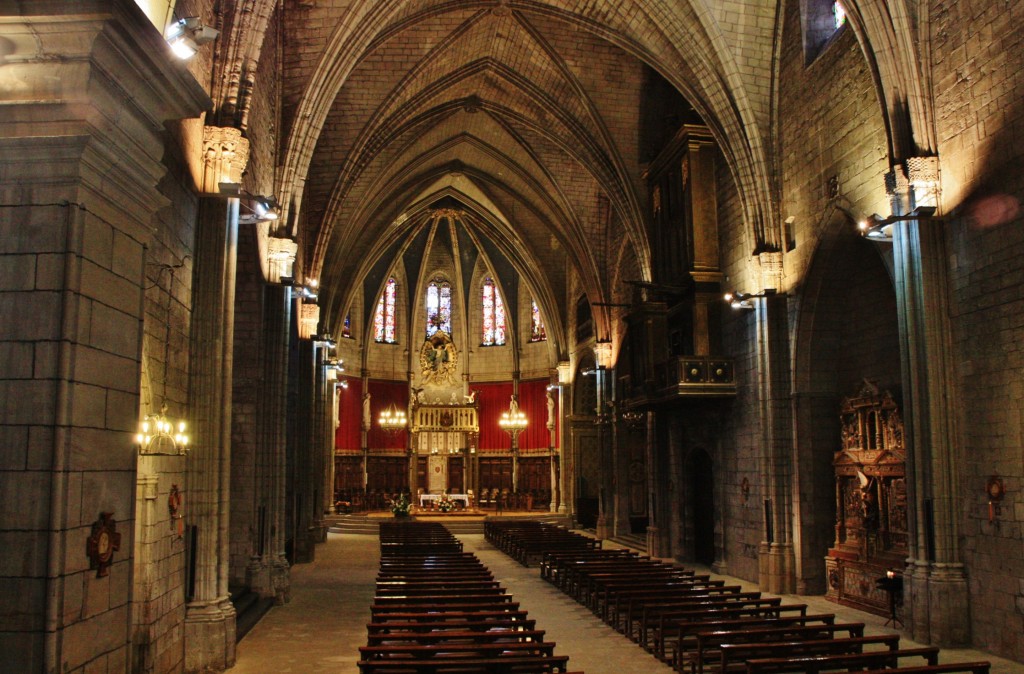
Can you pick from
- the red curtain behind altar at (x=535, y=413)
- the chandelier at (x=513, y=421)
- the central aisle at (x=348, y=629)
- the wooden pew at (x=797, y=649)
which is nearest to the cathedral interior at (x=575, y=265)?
the central aisle at (x=348, y=629)

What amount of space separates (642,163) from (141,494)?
1909cm

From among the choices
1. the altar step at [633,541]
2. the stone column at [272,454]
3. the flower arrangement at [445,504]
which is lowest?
the altar step at [633,541]

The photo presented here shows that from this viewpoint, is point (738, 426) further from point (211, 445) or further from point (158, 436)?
point (158, 436)

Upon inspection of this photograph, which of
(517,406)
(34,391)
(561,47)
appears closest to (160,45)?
(34,391)

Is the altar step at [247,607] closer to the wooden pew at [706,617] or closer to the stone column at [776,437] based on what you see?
the wooden pew at [706,617]

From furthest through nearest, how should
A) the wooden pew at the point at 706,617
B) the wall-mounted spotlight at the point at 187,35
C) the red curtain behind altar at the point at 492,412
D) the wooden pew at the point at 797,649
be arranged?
1. the red curtain behind altar at the point at 492,412
2. the wooden pew at the point at 706,617
3. the wooden pew at the point at 797,649
4. the wall-mounted spotlight at the point at 187,35

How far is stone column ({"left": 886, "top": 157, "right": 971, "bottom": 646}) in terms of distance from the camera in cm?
1183

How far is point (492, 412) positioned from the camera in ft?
138

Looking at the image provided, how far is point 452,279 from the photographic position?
142 feet

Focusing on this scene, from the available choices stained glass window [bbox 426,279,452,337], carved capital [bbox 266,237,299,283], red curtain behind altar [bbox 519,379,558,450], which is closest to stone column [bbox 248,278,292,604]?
carved capital [bbox 266,237,299,283]

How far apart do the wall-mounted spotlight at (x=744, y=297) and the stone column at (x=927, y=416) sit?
15.2ft

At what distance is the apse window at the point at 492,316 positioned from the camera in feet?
141

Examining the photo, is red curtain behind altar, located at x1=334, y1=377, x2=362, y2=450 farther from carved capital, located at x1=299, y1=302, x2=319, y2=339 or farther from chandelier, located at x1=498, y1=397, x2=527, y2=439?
carved capital, located at x1=299, y1=302, x2=319, y2=339

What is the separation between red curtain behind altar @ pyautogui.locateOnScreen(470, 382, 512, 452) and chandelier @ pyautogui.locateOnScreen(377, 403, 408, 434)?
12.6 ft
